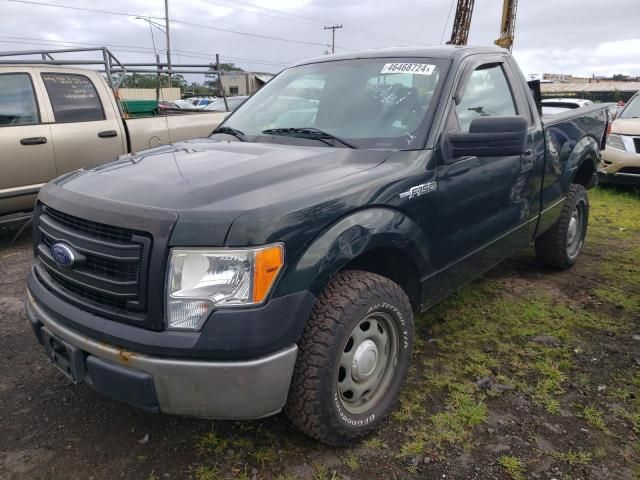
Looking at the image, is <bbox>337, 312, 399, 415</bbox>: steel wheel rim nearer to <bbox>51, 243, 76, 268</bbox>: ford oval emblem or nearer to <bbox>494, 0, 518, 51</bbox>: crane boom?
<bbox>51, 243, 76, 268</bbox>: ford oval emblem

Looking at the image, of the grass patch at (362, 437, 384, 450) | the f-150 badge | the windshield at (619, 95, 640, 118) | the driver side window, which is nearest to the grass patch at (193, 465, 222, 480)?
the grass patch at (362, 437, 384, 450)

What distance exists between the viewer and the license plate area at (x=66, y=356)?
2146 mm

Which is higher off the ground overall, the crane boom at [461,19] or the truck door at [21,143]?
the crane boom at [461,19]

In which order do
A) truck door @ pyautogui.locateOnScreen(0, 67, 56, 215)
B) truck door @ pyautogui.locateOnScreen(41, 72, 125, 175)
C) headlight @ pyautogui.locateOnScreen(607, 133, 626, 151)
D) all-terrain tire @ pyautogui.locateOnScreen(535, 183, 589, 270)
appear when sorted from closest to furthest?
1. all-terrain tire @ pyautogui.locateOnScreen(535, 183, 589, 270)
2. truck door @ pyautogui.locateOnScreen(0, 67, 56, 215)
3. truck door @ pyautogui.locateOnScreen(41, 72, 125, 175)
4. headlight @ pyautogui.locateOnScreen(607, 133, 626, 151)

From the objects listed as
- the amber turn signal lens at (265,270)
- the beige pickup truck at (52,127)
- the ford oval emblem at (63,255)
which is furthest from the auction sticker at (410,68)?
the beige pickup truck at (52,127)

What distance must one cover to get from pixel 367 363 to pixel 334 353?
1.16ft

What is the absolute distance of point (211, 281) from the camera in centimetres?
192

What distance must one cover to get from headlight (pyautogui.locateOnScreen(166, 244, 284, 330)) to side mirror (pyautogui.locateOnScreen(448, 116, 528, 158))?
52.5 inches

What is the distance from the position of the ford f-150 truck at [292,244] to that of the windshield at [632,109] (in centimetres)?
681

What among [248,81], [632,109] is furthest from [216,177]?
[248,81]

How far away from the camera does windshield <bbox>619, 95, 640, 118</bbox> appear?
8.82 meters

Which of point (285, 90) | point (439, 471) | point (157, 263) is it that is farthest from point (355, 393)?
point (285, 90)

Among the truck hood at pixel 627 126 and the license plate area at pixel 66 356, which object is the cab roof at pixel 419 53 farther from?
→ the truck hood at pixel 627 126

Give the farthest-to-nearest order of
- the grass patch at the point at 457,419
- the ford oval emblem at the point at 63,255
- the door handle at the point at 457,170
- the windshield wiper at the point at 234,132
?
the windshield wiper at the point at 234,132 → the door handle at the point at 457,170 → the grass patch at the point at 457,419 → the ford oval emblem at the point at 63,255
